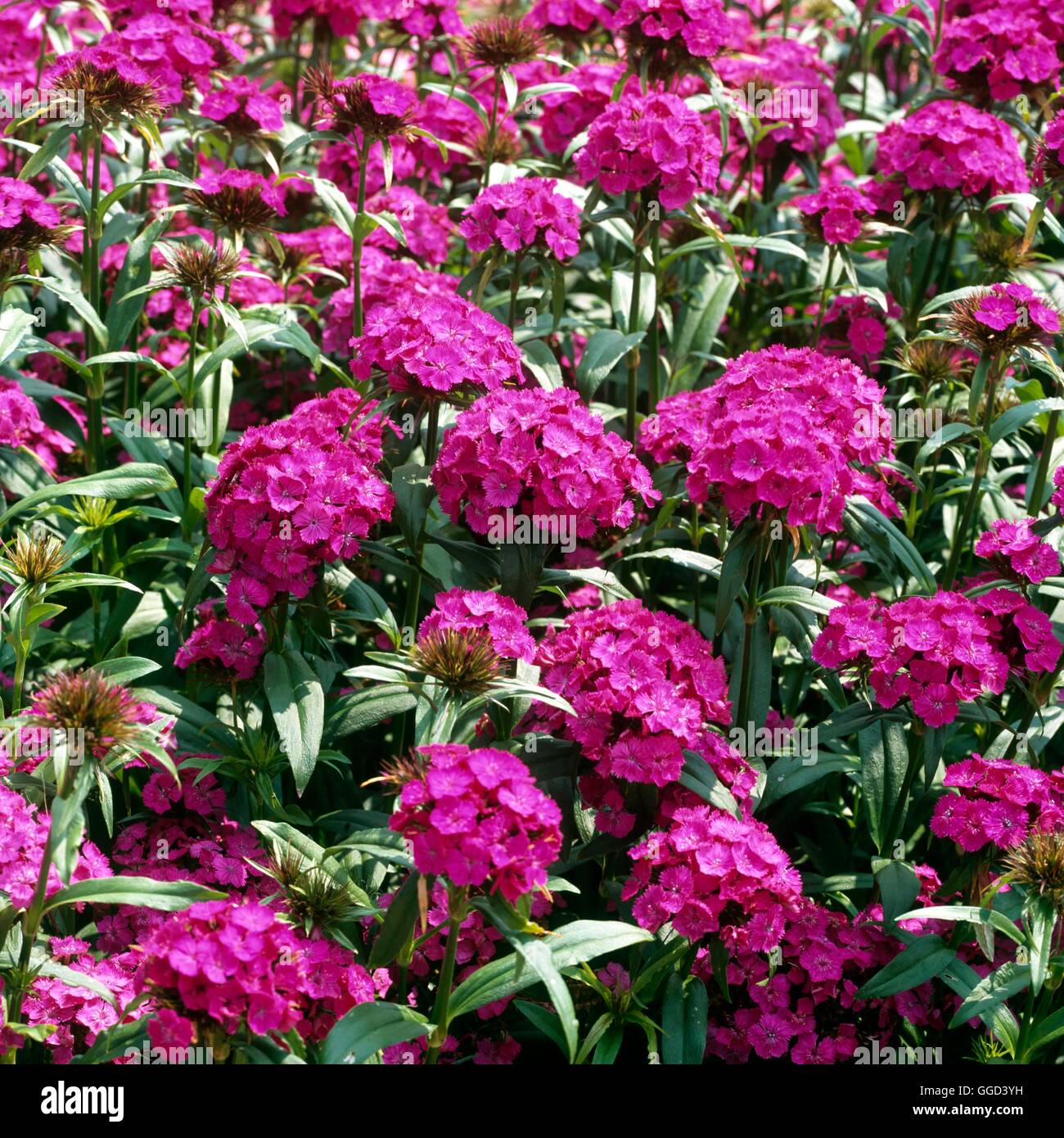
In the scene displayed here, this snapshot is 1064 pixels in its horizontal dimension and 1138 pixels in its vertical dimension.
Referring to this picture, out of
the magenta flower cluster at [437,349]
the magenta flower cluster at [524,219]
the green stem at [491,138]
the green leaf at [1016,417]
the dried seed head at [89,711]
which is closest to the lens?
the dried seed head at [89,711]

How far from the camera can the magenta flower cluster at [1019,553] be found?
406 cm

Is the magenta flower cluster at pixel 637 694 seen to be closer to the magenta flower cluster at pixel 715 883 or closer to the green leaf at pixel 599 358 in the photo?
the magenta flower cluster at pixel 715 883

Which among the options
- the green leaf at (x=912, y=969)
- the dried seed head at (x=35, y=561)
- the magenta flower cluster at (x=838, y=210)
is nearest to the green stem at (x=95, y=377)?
the dried seed head at (x=35, y=561)

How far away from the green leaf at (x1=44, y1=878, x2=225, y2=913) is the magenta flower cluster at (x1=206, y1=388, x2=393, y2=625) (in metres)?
0.80

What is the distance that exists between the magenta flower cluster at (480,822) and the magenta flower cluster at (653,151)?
234 cm

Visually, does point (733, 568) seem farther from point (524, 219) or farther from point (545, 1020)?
point (524, 219)

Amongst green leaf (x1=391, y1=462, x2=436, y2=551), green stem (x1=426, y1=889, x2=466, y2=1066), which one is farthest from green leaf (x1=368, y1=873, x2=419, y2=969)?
green leaf (x1=391, y1=462, x2=436, y2=551)

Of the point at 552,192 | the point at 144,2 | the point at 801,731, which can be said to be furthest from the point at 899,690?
the point at 144,2

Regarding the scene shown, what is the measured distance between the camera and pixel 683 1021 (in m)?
3.69

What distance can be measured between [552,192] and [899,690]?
6.33 ft

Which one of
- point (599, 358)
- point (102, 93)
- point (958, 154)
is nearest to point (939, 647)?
point (599, 358)

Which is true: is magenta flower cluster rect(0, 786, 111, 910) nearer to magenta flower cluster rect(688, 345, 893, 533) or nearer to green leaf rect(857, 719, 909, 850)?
magenta flower cluster rect(688, 345, 893, 533)

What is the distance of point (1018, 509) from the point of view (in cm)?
525

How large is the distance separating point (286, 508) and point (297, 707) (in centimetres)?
55
